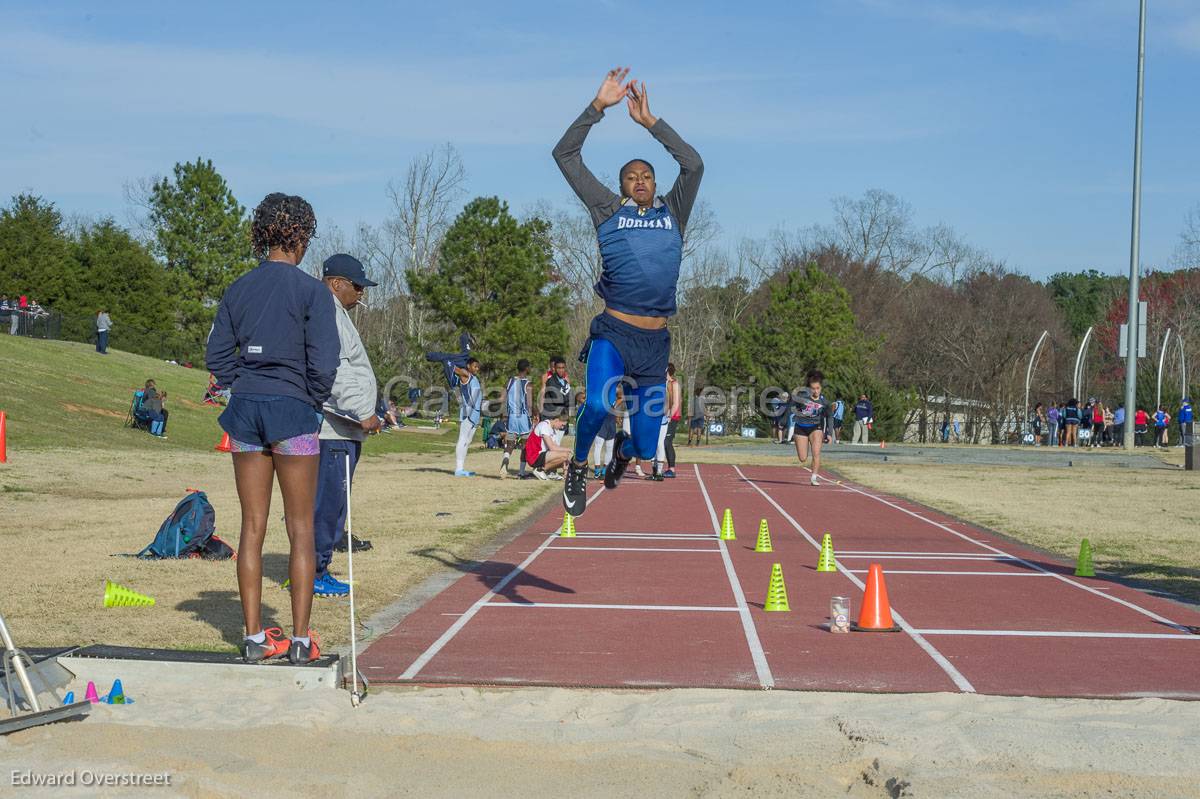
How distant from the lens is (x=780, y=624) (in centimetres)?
857

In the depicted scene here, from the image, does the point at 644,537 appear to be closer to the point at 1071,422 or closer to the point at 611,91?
the point at 611,91

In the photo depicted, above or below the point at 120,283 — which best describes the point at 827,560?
below

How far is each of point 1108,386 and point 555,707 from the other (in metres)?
86.1

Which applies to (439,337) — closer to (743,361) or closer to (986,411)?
(743,361)

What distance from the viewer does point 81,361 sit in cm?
4906

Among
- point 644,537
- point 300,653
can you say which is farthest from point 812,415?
point 300,653

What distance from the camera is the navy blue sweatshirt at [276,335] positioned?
6180 mm

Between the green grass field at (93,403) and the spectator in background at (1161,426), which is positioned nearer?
the green grass field at (93,403)

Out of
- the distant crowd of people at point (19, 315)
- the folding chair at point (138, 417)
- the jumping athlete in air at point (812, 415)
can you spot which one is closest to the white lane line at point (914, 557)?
the jumping athlete in air at point (812, 415)

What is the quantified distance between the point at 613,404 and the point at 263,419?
8.67 ft

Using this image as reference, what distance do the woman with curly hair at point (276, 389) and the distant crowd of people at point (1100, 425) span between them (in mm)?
44008

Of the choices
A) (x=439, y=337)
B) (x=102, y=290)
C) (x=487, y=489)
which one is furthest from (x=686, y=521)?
(x=102, y=290)

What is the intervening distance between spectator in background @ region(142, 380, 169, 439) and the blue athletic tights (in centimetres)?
2906

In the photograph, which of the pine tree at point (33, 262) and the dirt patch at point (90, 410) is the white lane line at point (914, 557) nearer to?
the dirt patch at point (90, 410)
